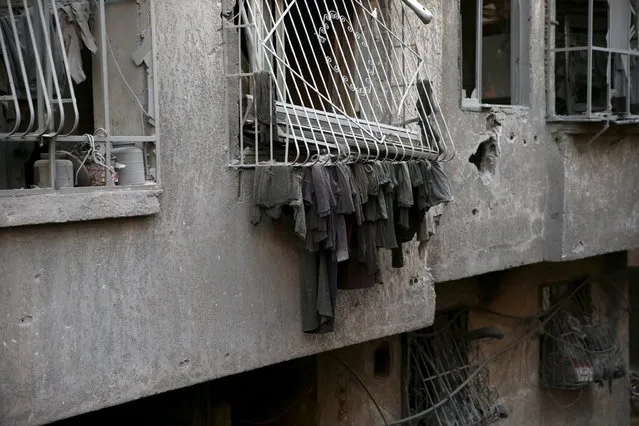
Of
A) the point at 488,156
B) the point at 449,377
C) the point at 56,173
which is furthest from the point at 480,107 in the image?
the point at 56,173

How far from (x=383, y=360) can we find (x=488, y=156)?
1.97 meters

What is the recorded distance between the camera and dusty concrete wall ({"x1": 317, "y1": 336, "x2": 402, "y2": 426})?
7.39 meters

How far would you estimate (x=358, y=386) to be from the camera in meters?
7.64

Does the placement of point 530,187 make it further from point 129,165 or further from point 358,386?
point 129,165

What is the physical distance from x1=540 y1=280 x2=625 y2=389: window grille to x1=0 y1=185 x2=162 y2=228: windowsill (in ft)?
20.8

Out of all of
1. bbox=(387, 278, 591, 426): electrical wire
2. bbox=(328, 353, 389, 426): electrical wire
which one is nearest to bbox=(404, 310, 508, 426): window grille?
bbox=(387, 278, 591, 426): electrical wire

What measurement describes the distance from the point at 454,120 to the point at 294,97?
1.45 meters

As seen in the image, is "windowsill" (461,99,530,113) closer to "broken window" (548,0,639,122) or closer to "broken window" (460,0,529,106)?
"broken window" (460,0,529,106)

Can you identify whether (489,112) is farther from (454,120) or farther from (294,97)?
(294,97)

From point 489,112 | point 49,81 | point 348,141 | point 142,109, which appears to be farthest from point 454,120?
point 49,81

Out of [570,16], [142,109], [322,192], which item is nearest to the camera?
[142,109]

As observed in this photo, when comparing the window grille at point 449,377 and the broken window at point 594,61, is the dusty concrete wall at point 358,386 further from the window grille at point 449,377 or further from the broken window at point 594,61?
the broken window at point 594,61

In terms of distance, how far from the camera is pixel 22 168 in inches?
187

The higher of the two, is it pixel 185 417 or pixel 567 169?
pixel 567 169
